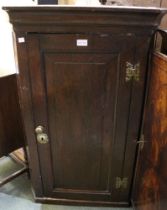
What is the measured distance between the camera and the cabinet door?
4.09 feet

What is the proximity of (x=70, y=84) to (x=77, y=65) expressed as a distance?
0.42 ft

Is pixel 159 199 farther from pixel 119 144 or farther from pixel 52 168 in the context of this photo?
pixel 52 168

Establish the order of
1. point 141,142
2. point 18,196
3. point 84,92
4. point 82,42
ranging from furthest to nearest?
point 18,196
point 141,142
point 84,92
point 82,42

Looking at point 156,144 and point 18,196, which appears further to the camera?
point 18,196

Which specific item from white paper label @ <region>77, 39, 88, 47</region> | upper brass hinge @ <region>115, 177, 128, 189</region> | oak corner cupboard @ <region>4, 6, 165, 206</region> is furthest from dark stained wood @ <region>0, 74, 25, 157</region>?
upper brass hinge @ <region>115, 177, 128, 189</region>

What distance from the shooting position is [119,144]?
60.3 inches

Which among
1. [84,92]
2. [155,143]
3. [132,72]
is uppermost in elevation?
[132,72]

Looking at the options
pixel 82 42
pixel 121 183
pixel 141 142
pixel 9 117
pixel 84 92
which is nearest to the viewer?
pixel 82 42

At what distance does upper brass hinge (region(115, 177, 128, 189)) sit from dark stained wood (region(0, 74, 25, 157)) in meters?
0.88

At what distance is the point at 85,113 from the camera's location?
4.72 feet

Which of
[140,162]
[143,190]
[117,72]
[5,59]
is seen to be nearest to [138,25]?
[117,72]

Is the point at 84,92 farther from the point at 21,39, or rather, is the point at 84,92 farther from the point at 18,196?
the point at 18,196

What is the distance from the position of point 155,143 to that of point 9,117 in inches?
44.9

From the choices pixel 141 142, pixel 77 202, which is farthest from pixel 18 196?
pixel 141 142
